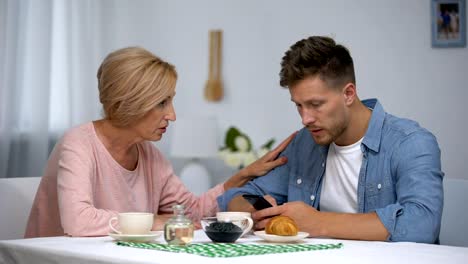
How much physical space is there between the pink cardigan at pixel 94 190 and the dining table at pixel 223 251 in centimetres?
17

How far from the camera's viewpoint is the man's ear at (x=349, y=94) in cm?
245

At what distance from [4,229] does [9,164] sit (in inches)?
73.3

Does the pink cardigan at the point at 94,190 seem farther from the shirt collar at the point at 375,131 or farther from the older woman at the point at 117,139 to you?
the shirt collar at the point at 375,131

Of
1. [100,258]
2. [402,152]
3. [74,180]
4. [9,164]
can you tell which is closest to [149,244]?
[100,258]

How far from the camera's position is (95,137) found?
247cm

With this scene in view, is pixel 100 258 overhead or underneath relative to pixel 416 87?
underneath

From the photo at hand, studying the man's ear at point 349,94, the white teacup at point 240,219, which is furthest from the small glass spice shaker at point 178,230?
the man's ear at point 349,94

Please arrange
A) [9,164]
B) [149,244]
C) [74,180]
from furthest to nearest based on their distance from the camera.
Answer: [9,164] < [74,180] < [149,244]

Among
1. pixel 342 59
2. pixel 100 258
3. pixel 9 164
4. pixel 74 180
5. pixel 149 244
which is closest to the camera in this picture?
pixel 100 258

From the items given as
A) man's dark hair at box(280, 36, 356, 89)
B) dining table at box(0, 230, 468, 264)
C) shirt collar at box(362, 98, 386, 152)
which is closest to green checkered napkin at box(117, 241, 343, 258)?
dining table at box(0, 230, 468, 264)

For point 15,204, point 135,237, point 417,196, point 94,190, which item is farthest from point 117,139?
point 417,196

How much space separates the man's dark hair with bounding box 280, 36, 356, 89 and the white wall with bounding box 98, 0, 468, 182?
6.25 feet

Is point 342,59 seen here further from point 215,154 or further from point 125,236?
point 215,154

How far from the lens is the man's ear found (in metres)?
2.45
